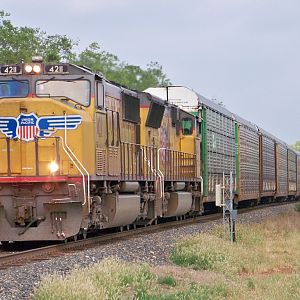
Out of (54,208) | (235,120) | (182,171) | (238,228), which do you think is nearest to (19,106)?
(54,208)

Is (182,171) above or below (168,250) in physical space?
above

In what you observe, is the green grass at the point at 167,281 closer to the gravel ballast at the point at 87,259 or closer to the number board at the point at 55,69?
the gravel ballast at the point at 87,259

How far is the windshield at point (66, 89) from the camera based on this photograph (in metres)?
13.2

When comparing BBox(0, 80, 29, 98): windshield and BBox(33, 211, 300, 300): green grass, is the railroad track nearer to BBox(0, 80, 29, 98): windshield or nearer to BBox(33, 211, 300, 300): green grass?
BBox(33, 211, 300, 300): green grass

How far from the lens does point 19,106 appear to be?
498 inches

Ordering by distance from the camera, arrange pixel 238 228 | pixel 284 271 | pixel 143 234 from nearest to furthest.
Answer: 1. pixel 284 271
2. pixel 143 234
3. pixel 238 228

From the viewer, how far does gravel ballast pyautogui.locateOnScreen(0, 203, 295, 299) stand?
27.2 feet

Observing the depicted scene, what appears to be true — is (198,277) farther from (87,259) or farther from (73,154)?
(73,154)

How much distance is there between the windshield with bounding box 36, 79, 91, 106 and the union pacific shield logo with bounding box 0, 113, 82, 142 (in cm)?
67

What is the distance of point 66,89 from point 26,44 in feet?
119

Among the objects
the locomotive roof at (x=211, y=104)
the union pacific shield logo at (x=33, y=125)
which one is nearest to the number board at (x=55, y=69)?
the union pacific shield logo at (x=33, y=125)

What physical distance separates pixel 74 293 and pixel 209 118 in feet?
55.5

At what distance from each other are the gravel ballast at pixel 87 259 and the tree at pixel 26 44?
3198 cm

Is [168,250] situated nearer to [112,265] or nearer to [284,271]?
[284,271]
